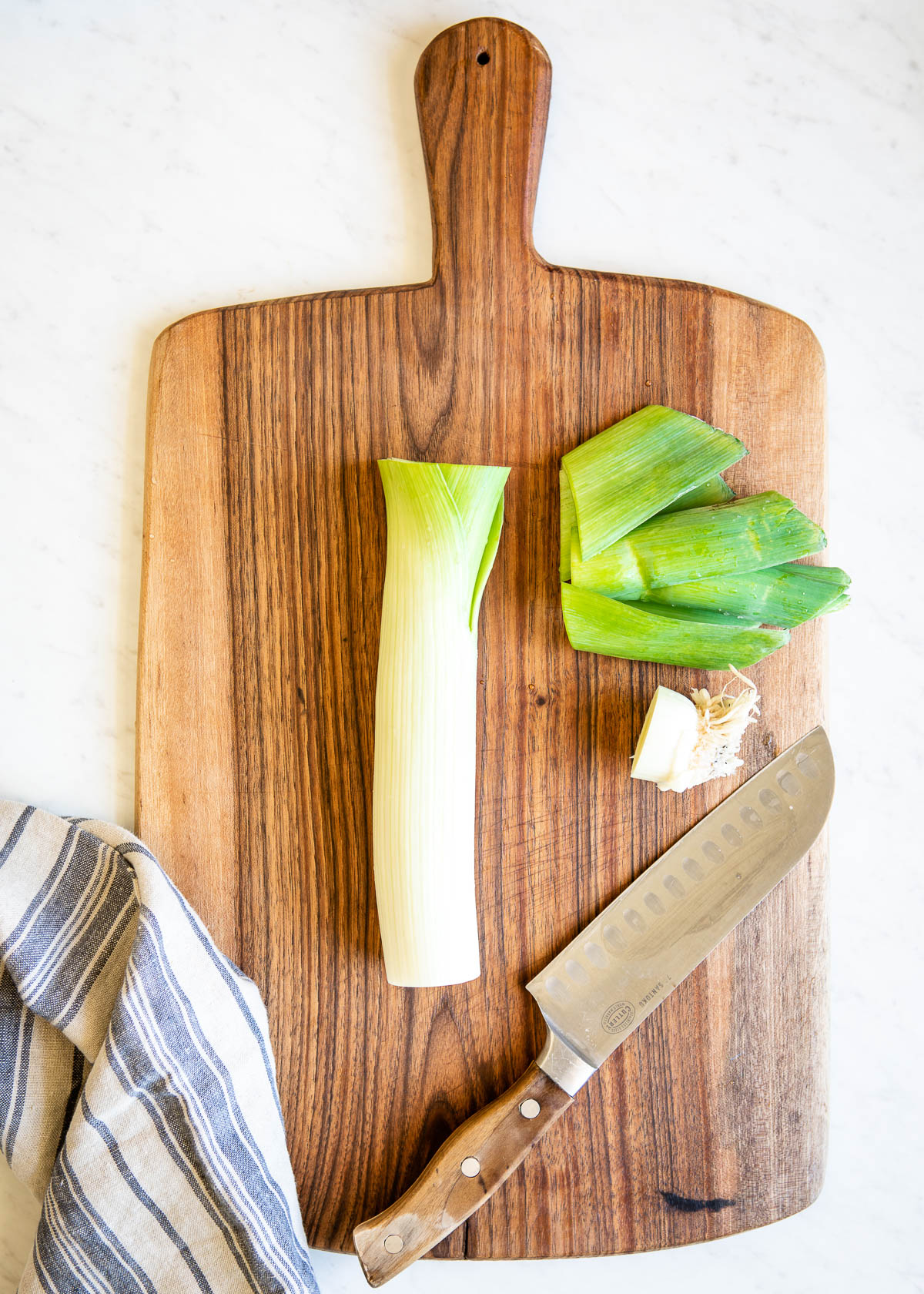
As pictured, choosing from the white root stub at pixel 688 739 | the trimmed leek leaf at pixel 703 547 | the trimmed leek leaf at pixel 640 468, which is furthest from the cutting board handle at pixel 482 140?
the white root stub at pixel 688 739

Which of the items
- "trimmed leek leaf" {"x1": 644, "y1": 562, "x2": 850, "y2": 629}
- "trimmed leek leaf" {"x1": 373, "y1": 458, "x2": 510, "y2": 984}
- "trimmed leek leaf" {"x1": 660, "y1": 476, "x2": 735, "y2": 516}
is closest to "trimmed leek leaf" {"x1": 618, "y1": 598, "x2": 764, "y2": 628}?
"trimmed leek leaf" {"x1": 644, "y1": 562, "x2": 850, "y2": 629}

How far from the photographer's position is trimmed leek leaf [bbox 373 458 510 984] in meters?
0.89

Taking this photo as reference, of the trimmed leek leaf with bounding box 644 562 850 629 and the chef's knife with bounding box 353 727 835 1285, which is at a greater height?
the trimmed leek leaf with bounding box 644 562 850 629

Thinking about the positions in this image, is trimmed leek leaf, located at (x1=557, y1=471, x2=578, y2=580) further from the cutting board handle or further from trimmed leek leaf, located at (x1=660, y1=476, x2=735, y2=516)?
the cutting board handle

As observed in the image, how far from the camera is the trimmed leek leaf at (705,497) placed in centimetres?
96

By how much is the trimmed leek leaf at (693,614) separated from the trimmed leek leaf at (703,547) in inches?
1.3

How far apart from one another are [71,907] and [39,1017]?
0.14m

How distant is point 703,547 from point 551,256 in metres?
0.46

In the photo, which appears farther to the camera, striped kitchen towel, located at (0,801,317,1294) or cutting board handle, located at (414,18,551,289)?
cutting board handle, located at (414,18,551,289)

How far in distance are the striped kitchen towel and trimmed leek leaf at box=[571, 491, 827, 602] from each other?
640 mm

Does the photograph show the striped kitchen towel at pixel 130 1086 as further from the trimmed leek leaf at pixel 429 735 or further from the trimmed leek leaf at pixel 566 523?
the trimmed leek leaf at pixel 566 523

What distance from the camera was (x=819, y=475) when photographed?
1.01 m

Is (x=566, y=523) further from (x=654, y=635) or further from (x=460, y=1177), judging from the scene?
(x=460, y=1177)

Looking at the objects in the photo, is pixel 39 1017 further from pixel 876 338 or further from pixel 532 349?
pixel 876 338
